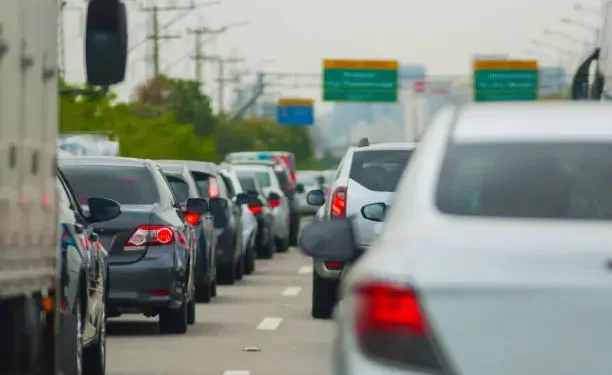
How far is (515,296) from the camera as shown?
5551 millimetres

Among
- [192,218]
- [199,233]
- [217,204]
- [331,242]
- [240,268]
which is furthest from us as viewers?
[240,268]

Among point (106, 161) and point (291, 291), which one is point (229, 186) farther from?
point (106, 161)

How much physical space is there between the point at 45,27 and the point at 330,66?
80516 mm

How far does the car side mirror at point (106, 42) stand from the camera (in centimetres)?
898

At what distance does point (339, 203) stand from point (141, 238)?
2.34 meters

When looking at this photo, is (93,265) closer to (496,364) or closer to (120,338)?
(120,338)

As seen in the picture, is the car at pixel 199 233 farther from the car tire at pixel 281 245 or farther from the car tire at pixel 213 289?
the car tire at pixel 281 245

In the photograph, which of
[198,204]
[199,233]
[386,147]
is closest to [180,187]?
[199,233]

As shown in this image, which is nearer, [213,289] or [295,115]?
[213,289]

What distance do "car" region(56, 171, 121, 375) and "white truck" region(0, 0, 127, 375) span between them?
115 centimetres

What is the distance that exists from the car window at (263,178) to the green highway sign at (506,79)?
46.1 metres

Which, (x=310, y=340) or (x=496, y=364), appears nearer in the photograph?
(x=496, y=364)

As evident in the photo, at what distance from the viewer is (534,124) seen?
6.51 meters

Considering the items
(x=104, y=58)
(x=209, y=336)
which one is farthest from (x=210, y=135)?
(x=104, y=58)
